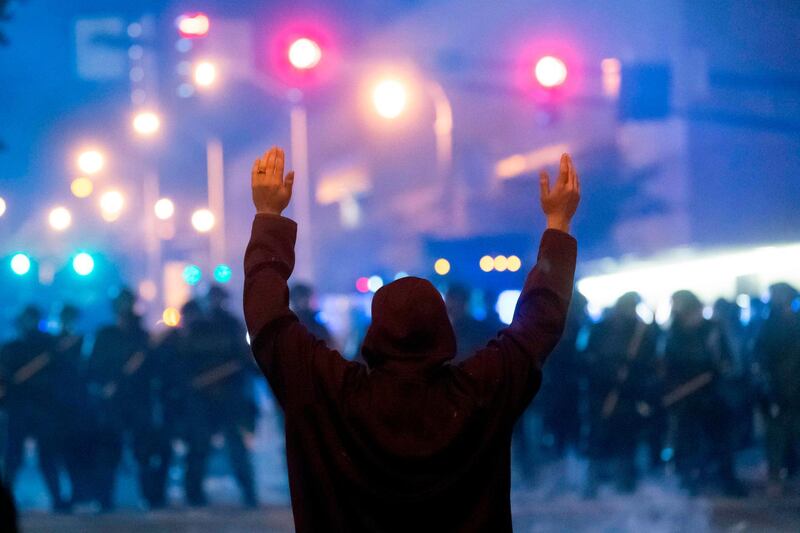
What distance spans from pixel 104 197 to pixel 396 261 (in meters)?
13.5

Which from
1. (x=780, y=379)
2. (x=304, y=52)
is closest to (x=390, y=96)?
(x=304, y=52)

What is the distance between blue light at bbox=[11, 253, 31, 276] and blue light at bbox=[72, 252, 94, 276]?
0.50m

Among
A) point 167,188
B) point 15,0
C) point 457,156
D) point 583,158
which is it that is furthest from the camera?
point 167,188

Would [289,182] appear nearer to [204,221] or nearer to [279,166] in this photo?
[279,166]

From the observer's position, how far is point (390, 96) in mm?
7422

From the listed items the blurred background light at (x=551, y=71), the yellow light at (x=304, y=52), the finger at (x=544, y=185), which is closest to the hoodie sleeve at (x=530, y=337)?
the finger at (x=544, y=185)

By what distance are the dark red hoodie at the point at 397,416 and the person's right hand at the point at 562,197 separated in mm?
407

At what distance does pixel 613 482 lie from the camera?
29.4ft

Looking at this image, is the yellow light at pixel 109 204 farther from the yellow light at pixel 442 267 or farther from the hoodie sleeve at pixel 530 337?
the hoodie sleeve at pixel 530 337

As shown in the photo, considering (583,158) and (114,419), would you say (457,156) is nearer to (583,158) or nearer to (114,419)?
(583,158)

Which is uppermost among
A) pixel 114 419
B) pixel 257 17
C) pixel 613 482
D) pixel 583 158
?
pixel 583 158

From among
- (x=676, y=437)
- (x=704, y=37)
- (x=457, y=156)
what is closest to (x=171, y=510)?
(x=676, y=437)

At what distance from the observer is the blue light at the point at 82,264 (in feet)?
32.4

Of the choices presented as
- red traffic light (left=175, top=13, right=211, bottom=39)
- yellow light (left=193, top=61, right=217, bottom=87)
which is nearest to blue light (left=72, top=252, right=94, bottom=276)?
yellow light (left=193, top=61, right=217, bottom=87)
